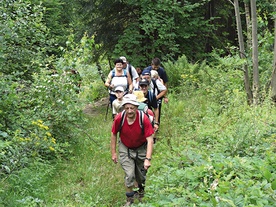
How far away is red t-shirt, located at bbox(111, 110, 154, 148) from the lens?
20.3 ft

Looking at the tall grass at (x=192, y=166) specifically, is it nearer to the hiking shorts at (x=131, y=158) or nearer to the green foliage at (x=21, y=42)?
the hiking shorts at (x=131, y=158)

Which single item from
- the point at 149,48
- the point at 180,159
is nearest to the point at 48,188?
the point at 180,159

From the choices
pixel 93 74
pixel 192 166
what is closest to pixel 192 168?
pixel 192 166

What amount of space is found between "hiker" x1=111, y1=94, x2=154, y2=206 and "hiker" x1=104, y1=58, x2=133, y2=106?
3.01m

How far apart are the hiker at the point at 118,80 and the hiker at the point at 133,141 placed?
3012 mm

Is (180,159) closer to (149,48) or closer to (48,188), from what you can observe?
(48,188)

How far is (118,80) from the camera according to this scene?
9.44 meters

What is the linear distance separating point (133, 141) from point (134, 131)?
0.63ft

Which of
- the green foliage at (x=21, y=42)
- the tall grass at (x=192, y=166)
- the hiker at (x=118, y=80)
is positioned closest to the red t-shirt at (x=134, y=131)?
the tall grass at (x=192, y=166)

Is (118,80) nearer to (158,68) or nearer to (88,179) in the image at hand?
(158,68)

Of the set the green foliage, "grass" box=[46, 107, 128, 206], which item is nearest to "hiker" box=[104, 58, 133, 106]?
"grass" box=[46, 107, 128, 206]

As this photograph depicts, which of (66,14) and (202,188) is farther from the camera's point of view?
(66,14)

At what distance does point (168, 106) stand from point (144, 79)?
3.87 m

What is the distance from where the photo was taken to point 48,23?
48.8 ft
